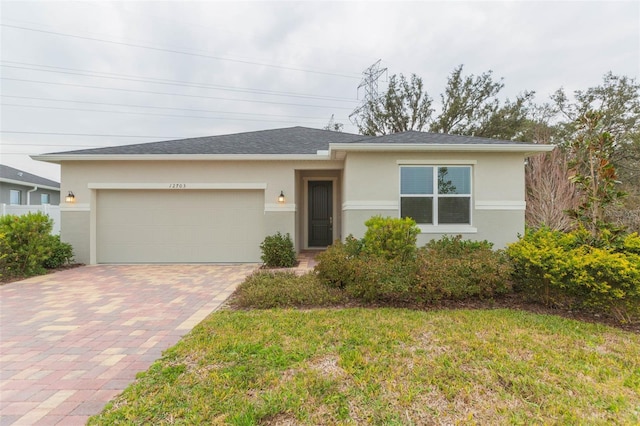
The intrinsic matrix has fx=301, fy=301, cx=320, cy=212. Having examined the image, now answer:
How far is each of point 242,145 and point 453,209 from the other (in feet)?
21.4

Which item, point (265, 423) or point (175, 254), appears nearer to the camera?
point (265, 423)

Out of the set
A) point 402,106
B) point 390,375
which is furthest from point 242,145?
point 402,106

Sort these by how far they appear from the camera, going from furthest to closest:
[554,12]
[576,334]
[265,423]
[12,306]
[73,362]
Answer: [554,12], [12,306], [576,334], [73,362], [265,423]

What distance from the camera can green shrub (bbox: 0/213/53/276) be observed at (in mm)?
6988

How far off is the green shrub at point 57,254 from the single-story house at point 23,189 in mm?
11732

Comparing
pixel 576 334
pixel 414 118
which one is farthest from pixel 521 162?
pixel 414 118

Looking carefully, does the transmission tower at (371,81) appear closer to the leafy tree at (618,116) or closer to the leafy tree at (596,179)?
the leafy tree at (618,116)

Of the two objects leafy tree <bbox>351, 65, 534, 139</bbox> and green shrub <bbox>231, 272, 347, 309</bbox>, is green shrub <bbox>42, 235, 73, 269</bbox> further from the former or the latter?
leafy tree <bbox>351, 65, 534, 139</bbox>

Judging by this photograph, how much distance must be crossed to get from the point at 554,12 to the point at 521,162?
601 centimetres

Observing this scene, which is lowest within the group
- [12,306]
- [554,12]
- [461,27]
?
[12,306]

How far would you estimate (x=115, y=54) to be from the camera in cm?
1605

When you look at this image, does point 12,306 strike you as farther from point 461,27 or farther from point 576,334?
point 461,27

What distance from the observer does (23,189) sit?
17.2m

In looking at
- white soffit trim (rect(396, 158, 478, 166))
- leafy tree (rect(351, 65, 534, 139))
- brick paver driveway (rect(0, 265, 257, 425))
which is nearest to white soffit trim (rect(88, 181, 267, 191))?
brick paver driveway (rect(0, 265, 257, 425))
